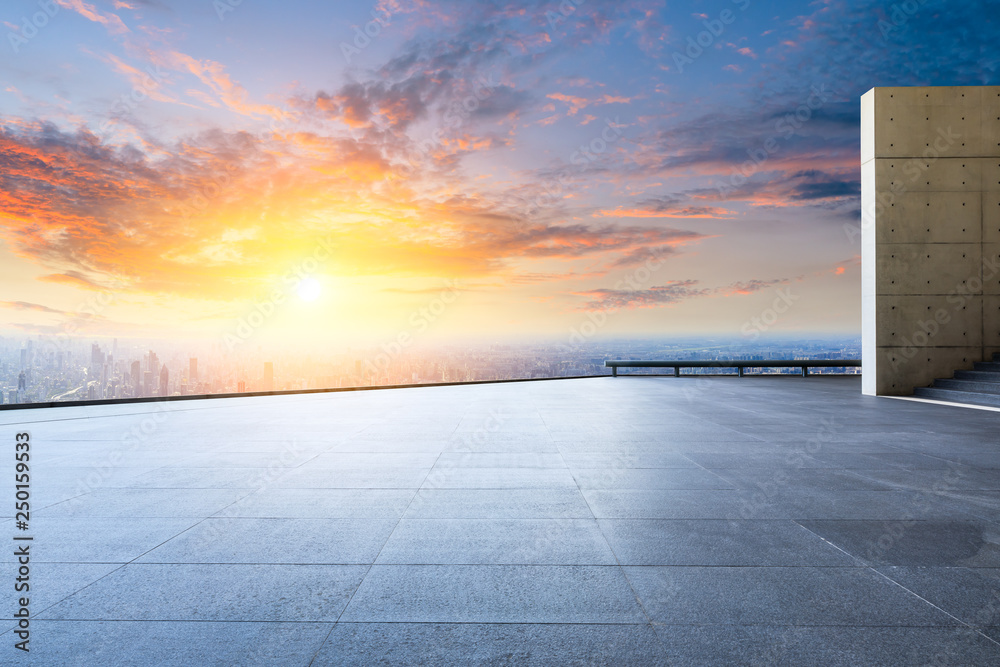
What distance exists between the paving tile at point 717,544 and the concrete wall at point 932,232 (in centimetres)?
1473

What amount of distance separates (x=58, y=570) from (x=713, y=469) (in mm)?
6431

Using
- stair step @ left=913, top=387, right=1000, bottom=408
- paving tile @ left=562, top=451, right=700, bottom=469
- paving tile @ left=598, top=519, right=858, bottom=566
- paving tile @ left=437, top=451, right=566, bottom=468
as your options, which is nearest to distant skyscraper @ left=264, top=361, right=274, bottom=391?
paving tile @ left=437, top=451, right=566, bottom=468

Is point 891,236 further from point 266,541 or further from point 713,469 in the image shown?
point 266,541

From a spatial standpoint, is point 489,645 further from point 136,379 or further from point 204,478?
point 136,379

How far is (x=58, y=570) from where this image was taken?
12.3 ft

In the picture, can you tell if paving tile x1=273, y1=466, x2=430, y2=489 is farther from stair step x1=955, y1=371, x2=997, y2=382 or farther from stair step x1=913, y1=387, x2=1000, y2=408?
stair step x1=955, y1=371, x2=997, y2=382

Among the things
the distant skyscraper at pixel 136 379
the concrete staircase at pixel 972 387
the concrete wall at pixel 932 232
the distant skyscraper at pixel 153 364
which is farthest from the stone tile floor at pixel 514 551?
the concrete wall at pixel 932 232

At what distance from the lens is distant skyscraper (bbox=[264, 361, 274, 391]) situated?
18.0 meters

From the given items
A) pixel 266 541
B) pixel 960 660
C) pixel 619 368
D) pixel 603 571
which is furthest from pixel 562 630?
pixel 619 368

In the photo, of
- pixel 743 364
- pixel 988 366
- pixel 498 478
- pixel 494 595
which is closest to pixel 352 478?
pixel 498 478

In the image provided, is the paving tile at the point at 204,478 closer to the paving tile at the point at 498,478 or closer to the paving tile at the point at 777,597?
the paving tile at the point at 498,478

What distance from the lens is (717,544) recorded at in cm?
418

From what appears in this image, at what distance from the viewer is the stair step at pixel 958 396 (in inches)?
513

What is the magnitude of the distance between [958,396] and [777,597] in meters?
15.0
